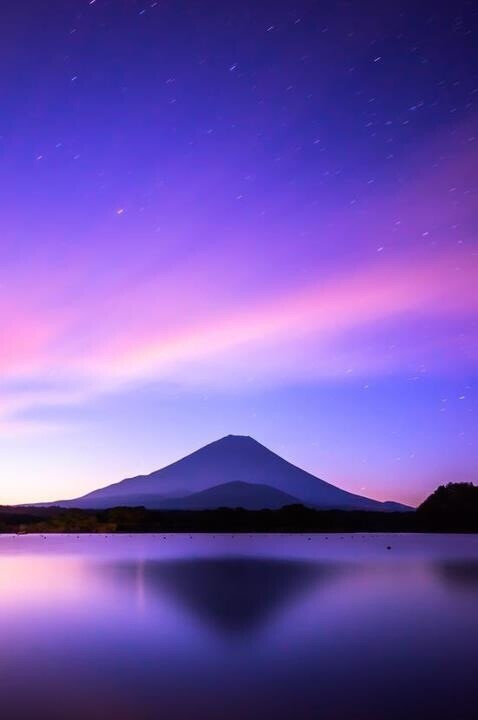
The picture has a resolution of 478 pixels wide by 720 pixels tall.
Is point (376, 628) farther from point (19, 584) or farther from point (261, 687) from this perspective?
point (19, 584)

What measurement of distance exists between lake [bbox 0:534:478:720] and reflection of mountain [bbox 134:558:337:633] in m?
0.10

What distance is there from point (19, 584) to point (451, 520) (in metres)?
101

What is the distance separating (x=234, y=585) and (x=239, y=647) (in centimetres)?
1537

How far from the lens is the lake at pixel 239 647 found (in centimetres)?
1251

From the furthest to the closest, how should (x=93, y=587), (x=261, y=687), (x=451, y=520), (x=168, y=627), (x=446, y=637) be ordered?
(x=451, y=520) < (x=93, y=587) < (x=168, y=627) < (x=446, y=637) < (x=261, y=687)

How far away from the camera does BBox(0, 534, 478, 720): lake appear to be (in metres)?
12.5

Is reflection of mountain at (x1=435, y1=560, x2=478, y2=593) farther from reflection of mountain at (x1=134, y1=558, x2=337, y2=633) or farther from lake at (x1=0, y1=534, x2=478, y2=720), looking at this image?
reflection of mountain at (x1=134, y1=558, x2=337, y2=633)

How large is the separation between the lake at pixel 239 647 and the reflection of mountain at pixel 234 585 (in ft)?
0.33

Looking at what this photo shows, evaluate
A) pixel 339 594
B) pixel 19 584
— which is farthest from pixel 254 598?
pixel 19 584

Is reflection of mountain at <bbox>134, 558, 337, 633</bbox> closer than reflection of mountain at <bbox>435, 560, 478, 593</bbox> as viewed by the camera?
Yes

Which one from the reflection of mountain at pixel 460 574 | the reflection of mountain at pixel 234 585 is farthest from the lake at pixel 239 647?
the reflection of mountain at pixel 460 574

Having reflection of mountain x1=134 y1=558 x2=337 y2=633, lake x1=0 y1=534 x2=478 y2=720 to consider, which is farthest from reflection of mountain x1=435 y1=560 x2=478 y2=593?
reflection of mountain x1=134 y1=558 x2=337 y2=633

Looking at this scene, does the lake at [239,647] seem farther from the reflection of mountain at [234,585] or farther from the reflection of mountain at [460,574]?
the reflection of mountain at [460,574]

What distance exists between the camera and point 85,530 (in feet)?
425
